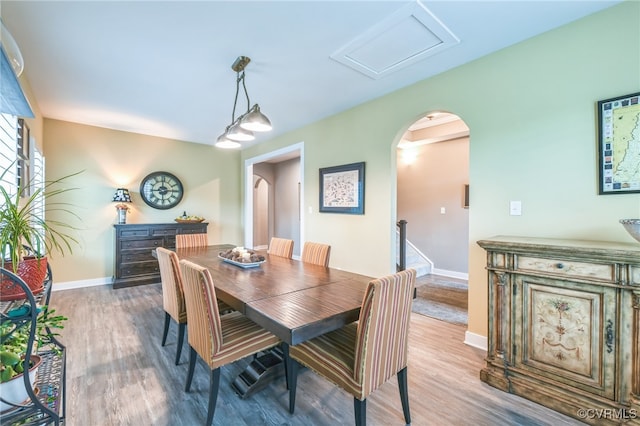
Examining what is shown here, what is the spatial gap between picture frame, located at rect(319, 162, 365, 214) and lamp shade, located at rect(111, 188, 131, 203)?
3220mm

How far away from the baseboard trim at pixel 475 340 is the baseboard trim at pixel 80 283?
524cm

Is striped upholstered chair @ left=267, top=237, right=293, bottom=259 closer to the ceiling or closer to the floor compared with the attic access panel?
closer to the floor

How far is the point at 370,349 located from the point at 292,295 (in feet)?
1.78

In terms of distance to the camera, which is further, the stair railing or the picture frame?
the stair railing

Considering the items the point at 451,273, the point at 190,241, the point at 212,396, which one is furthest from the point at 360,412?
the point at 451,273

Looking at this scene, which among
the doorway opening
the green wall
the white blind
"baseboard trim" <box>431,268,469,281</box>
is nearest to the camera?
the green wall

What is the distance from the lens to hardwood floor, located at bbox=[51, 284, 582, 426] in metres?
1.68

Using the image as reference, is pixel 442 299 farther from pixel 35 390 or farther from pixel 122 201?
pixel 122 201

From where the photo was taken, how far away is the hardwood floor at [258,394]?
168 centimetres

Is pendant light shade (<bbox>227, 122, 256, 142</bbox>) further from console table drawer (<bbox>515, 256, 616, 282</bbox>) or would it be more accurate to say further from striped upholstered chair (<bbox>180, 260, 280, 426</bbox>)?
console table drawer (<bbox>515, 256, 616, 282</bbox>)

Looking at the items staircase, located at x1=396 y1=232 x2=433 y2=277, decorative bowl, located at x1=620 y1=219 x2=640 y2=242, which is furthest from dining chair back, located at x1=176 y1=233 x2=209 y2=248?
decorative bowl, located at x1=620 y1=219 x2=640 y2=242

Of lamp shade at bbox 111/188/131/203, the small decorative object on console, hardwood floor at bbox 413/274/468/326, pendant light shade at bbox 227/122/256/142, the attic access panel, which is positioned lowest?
hardwood floor at bbox 413/274/468/326

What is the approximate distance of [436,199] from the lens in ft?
17.3

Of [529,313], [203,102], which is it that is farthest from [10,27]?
[529,313]
